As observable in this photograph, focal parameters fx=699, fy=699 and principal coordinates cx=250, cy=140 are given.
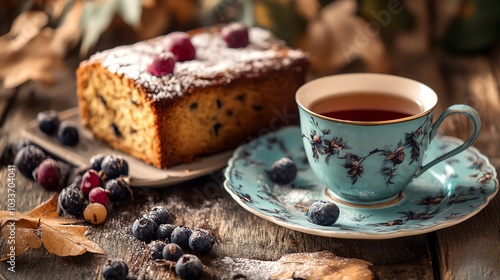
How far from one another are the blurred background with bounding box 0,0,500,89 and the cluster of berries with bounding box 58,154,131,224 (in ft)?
2.58

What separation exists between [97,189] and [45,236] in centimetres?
26

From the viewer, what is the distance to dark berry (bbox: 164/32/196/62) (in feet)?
8.01

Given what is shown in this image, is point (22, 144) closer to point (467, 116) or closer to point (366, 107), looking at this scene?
point (366, 107)

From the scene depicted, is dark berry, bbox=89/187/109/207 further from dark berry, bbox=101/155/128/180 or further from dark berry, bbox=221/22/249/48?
dark berry, bbox=221/22/249/48

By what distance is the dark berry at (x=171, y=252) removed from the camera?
72.3 inches

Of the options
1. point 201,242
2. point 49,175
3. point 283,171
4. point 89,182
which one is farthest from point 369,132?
point 49,175

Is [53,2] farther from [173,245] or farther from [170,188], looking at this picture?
[173,245]

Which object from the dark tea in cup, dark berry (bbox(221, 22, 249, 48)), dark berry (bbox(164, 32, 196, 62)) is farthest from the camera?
dark berry (bbox(221, 22, 249, 48))

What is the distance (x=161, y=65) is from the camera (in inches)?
91.0

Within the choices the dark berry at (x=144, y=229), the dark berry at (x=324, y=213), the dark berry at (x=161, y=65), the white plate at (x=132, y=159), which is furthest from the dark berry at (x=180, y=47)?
the dark berry at (x=324, y=213)

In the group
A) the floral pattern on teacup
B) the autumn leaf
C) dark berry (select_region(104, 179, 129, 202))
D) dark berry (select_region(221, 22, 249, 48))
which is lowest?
dark berry (select_region(104, 179, 129, 202))

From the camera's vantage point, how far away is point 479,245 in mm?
1886

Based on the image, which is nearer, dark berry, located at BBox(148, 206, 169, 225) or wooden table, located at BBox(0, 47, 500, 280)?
wooden table, located at BBox(0, 47, 500, 280)

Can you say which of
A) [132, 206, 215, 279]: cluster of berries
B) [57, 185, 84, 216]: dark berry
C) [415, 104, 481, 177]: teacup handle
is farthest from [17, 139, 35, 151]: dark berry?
[415, 104, 481, 177]: teacup handle
